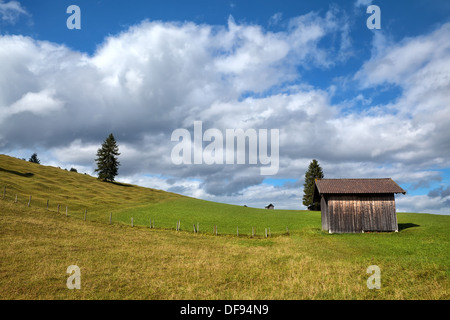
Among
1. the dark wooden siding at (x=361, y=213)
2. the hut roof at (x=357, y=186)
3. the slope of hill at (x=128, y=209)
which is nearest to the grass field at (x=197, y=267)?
the dark wooden siding at (x=361, y=213)

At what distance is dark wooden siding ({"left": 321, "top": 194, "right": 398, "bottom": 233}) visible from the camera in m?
35.3

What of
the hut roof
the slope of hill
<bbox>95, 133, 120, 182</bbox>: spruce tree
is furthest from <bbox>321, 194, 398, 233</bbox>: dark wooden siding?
<bbox>95, 133, 120, 182</bbox>: spruce tree

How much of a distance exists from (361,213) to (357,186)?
12.1ft

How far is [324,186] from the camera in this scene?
1487 inches

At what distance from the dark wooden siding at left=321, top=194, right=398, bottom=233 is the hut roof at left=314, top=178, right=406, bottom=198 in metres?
0.80

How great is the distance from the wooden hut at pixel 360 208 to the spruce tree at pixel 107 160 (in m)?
73.6

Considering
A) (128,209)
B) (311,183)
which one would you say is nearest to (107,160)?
(128,209)

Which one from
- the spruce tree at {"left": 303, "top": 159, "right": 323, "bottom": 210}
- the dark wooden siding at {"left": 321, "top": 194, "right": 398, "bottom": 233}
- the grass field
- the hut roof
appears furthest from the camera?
the spruce tree at {"left": 303, "top": 159, "right": 323, "bottom": 210}

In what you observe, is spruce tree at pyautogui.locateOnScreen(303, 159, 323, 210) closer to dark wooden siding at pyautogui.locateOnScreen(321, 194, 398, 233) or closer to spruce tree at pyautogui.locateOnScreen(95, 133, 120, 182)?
dark wooden siding at pyautogui.locateOnScreen(321, 194, 398, 233)

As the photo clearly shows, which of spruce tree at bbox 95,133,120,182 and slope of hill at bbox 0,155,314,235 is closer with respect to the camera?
slope of hill at bbox 0,155,314,235
